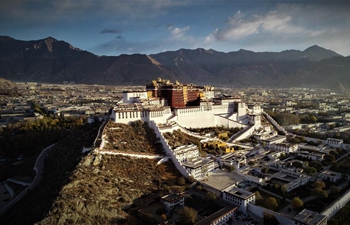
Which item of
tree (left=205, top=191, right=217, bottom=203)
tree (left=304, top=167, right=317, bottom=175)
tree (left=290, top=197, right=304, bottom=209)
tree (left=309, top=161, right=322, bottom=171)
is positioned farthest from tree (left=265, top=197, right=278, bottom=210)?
tree (left=309, top=161, right=322, bottom=171)

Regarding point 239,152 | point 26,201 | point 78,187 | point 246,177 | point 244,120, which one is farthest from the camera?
point 244,120

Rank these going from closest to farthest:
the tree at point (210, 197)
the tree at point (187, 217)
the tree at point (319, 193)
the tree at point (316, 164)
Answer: the tree at point (187, 217), the tree at point (210, 197), the tree at point (319, 193), the tree at point (316, 164)

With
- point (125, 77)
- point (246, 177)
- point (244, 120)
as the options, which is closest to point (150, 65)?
point (125, 77)

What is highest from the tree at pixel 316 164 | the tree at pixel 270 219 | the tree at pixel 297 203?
the tree at pixel 316 164

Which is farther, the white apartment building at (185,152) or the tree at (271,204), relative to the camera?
the white apartment building at (185,152)

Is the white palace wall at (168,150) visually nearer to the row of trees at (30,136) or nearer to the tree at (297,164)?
the tree at (297,164)

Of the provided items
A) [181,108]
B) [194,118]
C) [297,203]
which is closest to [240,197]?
[297,203]

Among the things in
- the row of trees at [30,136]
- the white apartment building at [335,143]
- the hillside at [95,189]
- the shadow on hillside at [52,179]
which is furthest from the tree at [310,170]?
the row of trees at [30,136]

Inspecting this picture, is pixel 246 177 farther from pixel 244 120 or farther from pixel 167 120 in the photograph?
pixel 244 120
